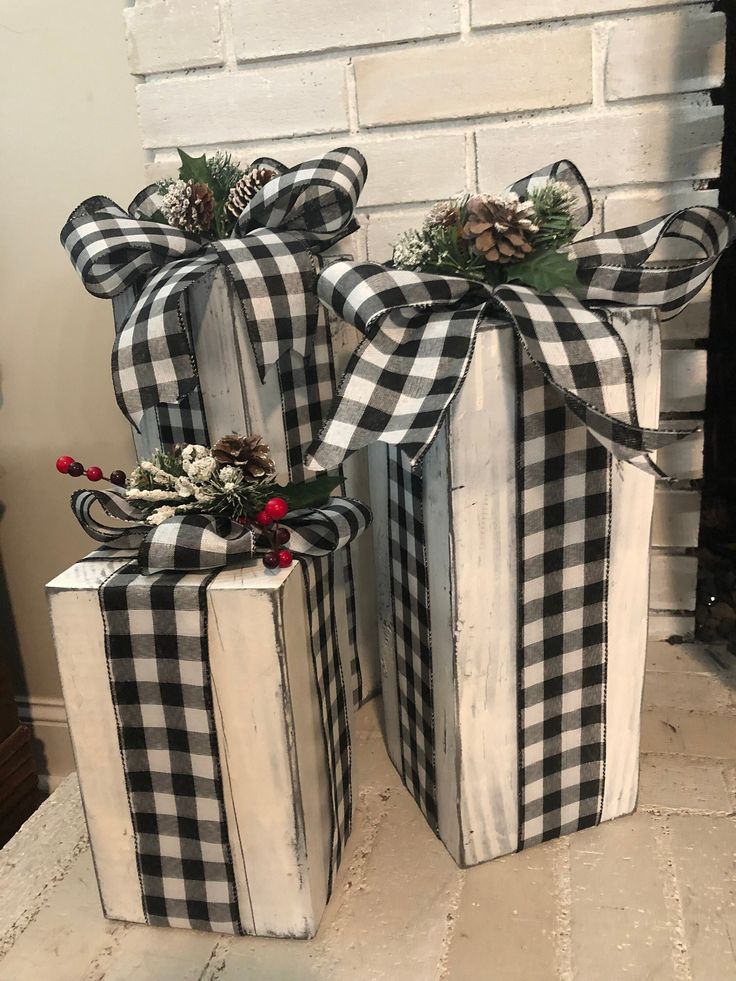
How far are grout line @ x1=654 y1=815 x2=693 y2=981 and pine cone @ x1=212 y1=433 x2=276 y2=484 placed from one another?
467 mm

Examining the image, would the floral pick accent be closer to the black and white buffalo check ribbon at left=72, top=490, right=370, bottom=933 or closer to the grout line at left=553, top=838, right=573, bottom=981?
the black and white buffalo check ribbon at left=72, top=490, right=370, bottom=933

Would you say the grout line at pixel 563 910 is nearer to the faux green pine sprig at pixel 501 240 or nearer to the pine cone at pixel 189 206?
the faux green pine sprig at pixel 501 240

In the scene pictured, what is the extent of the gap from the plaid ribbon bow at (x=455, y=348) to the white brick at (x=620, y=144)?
31 cm

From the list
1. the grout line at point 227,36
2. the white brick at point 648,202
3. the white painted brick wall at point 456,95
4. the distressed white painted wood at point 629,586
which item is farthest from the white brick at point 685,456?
the grout line at point 227,36

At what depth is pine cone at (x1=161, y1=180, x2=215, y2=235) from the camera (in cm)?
78

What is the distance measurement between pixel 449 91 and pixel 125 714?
737 millimetres

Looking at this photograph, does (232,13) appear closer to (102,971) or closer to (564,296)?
(564,296)

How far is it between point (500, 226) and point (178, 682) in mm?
417

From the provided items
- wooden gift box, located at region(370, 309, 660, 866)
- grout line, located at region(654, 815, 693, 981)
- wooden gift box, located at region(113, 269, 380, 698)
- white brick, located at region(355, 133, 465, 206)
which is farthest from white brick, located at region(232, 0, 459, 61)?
grout line, located at region(654, 815, 693, 981)

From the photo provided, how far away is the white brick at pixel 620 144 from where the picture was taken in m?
0.90

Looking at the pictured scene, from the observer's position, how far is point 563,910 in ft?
2.18

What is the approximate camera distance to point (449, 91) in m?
0.93

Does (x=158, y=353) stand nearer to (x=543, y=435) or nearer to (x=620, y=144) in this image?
(x=543, y=435)

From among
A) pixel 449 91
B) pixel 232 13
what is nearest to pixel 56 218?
pixel 232 13
